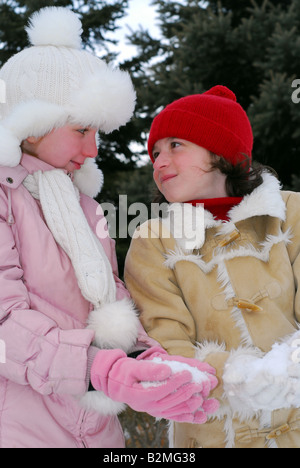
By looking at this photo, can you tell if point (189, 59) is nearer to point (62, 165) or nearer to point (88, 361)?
point (62, 165)

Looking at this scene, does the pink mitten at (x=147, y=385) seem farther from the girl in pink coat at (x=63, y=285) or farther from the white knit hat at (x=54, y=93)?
the white knit hat at (x=54, y=93)

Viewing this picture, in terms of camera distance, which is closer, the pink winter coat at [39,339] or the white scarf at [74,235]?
the pink winter coat at [39,339]

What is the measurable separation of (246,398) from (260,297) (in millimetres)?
391

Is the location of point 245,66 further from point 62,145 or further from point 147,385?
point 147,385

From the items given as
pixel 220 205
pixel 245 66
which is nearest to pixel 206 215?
pixel 220 205

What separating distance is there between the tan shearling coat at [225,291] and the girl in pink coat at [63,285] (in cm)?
12

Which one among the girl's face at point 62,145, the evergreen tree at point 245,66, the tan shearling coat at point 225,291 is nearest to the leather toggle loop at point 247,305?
the tan shearling coat at point 225,291

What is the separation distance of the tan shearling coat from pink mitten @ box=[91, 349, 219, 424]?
0.25 metres

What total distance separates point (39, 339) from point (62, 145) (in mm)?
740

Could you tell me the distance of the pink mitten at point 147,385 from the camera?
58.5 inches

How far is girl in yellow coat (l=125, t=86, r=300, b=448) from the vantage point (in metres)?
1.78

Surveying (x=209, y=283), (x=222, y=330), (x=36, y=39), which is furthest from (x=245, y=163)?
(x=36, y=39)

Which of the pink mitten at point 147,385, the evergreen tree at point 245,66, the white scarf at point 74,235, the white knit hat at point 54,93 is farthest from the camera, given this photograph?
the evergreen tree at point 245,66
